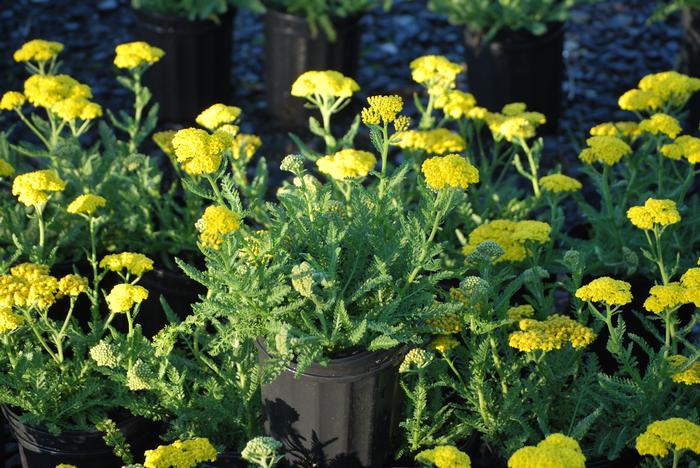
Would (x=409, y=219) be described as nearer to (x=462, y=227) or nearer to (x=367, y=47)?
(x=462, y=227)

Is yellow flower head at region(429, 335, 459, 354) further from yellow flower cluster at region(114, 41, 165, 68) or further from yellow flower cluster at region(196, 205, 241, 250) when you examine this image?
yellow flower cluster at region(114, 41, 165, 68)

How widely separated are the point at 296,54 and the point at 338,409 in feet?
10.5

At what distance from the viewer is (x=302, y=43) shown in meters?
5.54

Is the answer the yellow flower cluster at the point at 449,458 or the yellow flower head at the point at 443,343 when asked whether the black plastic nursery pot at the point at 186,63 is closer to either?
the yellow flower head at the point at 443,343

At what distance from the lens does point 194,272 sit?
266cm

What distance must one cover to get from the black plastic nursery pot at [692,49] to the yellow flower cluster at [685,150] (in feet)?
6.93

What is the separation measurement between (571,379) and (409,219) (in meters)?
0.92

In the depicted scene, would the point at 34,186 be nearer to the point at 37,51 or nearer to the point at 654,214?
the point at 37,51

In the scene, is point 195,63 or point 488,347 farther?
point 195,63

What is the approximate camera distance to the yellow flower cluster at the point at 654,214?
287cm

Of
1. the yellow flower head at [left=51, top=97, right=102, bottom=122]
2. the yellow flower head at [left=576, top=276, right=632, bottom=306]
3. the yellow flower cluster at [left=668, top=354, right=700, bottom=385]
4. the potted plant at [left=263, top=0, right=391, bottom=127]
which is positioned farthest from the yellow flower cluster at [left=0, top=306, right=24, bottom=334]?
the potted plant at [left=263, top=0, right=391, bottom=127]

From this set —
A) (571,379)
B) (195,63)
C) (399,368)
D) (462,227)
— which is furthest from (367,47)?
(399,368)

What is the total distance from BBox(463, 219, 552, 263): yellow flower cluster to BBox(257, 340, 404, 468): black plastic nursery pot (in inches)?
23.3

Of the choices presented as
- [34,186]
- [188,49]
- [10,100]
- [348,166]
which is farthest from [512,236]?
[188,49]
